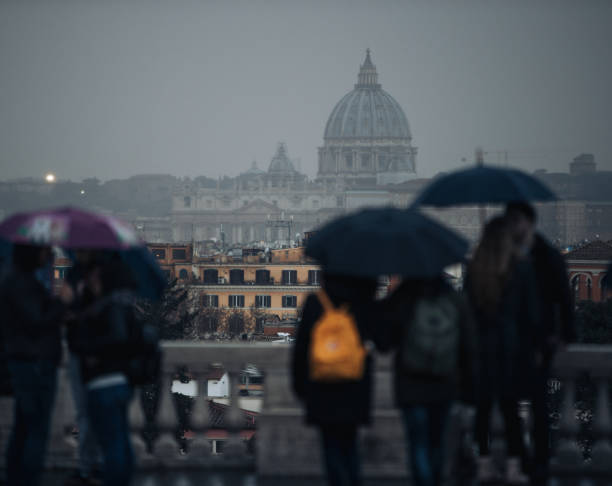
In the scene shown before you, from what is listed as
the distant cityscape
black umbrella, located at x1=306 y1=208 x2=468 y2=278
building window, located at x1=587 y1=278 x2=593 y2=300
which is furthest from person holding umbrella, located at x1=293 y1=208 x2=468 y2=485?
the distant cityscape

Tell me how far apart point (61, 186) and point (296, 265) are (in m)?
57.8

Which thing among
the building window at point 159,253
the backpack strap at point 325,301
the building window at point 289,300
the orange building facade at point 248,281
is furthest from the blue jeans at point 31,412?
the building window at point 159,253

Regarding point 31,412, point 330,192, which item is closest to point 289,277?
point 31,412

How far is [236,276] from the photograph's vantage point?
46.9m

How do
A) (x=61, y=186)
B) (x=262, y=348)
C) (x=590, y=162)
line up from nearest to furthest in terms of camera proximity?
1. (x=262, y=348)
2. (x=61, y=186)
3. (x=590, y=162)

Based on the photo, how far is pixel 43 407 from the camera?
4746mm

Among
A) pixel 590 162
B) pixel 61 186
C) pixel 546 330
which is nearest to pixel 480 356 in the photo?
pixel 546 330

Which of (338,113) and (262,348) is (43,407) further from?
(338,113)

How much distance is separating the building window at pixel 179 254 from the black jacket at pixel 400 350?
43651 millimetres

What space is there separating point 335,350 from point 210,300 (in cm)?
4074

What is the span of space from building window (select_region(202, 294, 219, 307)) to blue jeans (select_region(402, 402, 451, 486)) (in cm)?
3855

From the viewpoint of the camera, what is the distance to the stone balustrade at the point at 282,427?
213 inches

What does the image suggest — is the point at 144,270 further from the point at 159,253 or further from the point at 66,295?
the point at 159,253

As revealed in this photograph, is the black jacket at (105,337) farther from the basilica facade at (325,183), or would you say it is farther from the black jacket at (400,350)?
the basilica facade at (325,183)
